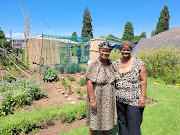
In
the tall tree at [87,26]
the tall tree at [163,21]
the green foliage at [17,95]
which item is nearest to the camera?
the green foliage at [17,95]

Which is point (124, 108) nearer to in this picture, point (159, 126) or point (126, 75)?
point (126, 75)

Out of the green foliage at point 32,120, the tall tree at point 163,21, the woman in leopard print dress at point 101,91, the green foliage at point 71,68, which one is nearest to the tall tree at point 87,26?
the tall tree at point 163,21

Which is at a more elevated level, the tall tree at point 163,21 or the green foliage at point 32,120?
the tall tree at point 163,21

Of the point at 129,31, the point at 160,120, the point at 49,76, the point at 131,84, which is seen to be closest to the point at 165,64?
the point at 160,120

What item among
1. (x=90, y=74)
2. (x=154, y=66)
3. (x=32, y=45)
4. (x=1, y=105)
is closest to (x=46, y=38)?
(x=32, y=45)

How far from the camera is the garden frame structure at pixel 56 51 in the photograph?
862 centimetres

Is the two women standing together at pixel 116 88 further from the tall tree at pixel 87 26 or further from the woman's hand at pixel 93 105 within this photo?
the tall tree at pixel 87 26

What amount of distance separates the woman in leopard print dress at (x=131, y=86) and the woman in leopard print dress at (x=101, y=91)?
0.42 ft

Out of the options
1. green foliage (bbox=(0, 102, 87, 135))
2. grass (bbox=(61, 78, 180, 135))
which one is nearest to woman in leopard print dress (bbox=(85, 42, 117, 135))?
grass (bbox=(61, 78, 180, 135))

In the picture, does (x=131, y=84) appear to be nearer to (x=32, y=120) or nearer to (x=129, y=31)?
(x=32, y=120)

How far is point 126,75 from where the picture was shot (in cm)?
203

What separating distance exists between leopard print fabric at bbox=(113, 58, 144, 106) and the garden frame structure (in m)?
7.17

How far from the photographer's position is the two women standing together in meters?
2.03

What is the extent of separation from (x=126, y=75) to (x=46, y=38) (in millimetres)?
7658
